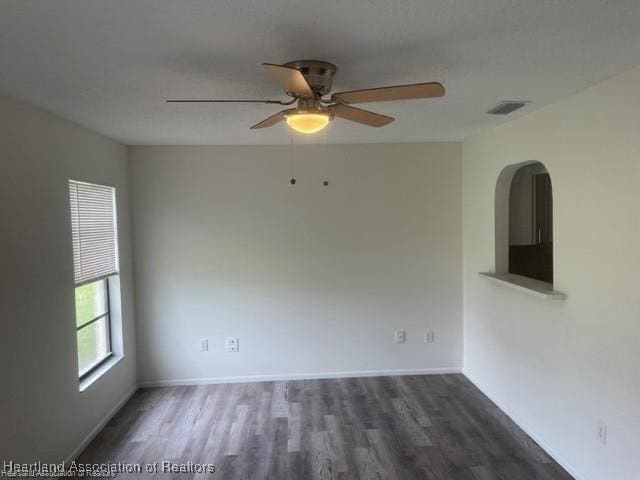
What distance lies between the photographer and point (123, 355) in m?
3.85

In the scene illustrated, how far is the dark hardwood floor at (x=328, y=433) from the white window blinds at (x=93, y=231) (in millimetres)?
1310

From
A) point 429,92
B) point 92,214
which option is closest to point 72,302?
point 92,214

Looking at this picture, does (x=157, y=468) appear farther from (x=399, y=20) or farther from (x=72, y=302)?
(x=399, y=20)

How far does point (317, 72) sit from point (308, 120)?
215 mm

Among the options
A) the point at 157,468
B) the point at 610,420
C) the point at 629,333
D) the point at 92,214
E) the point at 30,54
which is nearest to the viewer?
the point at 30,54

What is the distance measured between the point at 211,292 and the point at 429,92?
3145mm

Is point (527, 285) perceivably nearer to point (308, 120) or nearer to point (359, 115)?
point (359, 115)

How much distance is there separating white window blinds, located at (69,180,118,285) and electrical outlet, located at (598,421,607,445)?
356 cm

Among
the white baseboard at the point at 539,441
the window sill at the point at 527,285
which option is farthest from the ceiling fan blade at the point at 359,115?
the white baseboard at the point at 539,441

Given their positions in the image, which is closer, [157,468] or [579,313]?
[579,313]

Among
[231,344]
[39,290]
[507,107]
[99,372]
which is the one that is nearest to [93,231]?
[39,290]

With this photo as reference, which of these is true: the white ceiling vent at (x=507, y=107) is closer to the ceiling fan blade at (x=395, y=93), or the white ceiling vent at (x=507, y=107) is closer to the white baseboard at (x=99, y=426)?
the ceiling fan blade at (x=395, y=93)

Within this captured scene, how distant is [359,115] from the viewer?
7.10 feet

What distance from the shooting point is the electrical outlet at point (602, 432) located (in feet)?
7.80
